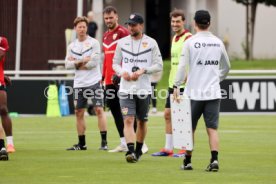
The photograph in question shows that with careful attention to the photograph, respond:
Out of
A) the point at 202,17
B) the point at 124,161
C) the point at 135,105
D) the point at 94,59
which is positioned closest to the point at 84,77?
the point at 94,59

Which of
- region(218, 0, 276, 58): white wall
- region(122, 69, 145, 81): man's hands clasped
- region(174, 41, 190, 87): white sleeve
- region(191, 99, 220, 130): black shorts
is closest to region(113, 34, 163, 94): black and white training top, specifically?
region(122, 69, 145, 81): man's hands clasped

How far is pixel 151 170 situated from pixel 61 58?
1675cm

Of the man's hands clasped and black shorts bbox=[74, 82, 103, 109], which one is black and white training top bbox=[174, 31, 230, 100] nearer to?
the man's hands clasped

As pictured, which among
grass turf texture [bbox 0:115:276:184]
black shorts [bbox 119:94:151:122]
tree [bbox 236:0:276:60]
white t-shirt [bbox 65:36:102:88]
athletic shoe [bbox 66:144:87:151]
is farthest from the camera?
tree [bbox 236:0:276:60]

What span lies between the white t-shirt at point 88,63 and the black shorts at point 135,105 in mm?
2259

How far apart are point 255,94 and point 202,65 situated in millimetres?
14256

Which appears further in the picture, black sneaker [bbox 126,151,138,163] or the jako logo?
the jako logo

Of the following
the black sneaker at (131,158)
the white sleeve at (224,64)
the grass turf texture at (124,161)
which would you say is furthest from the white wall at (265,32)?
the white sleeve at (224,64)

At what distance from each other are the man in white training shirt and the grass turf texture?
0.43 metres

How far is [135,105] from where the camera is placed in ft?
51.1

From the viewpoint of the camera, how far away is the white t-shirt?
17.7m

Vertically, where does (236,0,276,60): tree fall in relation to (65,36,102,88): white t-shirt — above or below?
above

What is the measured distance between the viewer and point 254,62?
1716 inches

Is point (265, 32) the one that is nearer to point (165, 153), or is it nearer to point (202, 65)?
point (165, 153)
